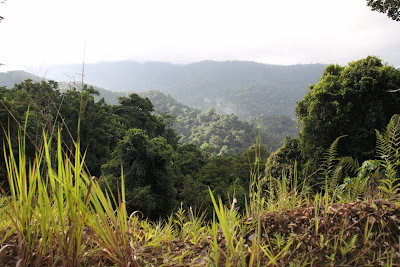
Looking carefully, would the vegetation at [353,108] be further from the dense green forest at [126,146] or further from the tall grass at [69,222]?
the tall grass at [69,222]

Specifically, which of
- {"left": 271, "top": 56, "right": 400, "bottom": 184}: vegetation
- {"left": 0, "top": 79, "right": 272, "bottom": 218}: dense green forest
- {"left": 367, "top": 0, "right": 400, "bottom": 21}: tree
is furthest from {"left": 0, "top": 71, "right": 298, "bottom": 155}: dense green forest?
{"left": 367, "top": 0, "right": 400, "bottom": 21}: tree

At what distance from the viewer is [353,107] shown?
10008 mm

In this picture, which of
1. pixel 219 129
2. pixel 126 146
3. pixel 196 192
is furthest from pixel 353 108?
pixel 219 129

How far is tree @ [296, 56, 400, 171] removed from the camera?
965 cm

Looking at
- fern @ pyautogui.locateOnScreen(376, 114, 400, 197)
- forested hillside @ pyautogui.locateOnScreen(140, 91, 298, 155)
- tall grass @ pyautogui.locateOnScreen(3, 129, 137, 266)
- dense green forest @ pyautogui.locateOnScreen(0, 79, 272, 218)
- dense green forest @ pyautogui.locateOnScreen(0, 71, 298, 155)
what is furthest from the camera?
dense green forest @ pyautogui.locateOnScreen(0, 71, 298, 155)

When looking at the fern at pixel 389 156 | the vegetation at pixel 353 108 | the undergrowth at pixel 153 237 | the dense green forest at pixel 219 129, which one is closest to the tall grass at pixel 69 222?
the undergrowth at pixel 153 237

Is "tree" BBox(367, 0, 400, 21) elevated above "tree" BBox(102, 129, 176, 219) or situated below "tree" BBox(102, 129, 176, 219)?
above

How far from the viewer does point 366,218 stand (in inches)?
50.1

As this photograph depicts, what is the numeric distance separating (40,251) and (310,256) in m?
1.20

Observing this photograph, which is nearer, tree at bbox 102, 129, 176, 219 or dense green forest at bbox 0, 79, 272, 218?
dense green forest at bbox 0, 79, 272, 218

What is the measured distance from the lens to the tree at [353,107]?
9.65 m

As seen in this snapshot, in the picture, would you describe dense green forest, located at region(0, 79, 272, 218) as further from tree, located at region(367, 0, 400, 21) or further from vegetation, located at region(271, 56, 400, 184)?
tree, located at region(367, 0, 400, 21)

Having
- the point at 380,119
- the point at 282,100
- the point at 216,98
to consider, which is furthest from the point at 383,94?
the point at 216,98

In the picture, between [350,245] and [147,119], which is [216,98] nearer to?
[147,119]
